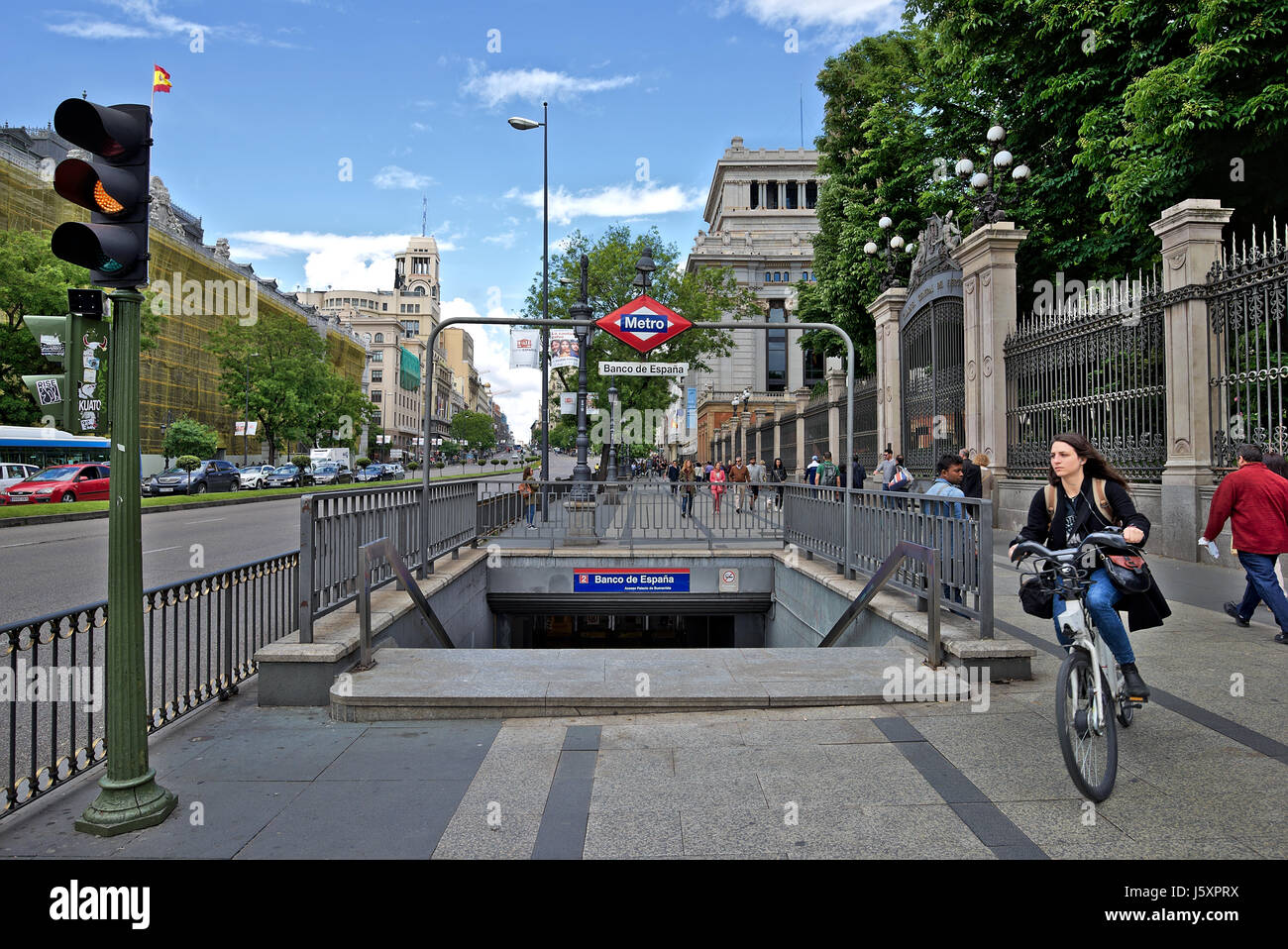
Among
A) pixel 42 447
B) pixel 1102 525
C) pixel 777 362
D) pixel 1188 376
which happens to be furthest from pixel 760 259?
pixel 1102 525

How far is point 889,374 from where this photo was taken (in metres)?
22.1

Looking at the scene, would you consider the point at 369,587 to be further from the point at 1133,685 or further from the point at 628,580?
the point at 628,580

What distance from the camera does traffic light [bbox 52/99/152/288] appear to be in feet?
11.7

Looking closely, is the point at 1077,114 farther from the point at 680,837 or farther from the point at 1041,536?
the point at 680,837

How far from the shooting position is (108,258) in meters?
3.63

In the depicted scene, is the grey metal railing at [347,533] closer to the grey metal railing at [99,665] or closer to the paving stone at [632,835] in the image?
the grey metal railing at [99,665]

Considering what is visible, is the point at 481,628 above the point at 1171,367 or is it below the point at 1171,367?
below

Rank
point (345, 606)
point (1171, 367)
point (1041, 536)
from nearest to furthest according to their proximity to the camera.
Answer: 1. point (1041, 536)
2. point (345, 606)
3. point (1171, 367)

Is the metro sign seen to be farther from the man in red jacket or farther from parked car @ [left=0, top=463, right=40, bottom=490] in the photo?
parked car @ [left=0, top=463, right=40, bottom=490]

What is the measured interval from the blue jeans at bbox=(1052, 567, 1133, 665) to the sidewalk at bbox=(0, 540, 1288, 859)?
612 millimetres

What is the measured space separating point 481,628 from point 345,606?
5.17 meters

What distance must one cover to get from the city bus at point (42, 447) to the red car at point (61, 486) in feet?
9.74

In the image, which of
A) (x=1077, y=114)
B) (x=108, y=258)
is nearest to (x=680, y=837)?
(x=108, y=258)

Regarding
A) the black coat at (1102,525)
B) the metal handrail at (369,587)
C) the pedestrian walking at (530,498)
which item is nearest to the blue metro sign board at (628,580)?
the pedestrian walking at (530,498)
